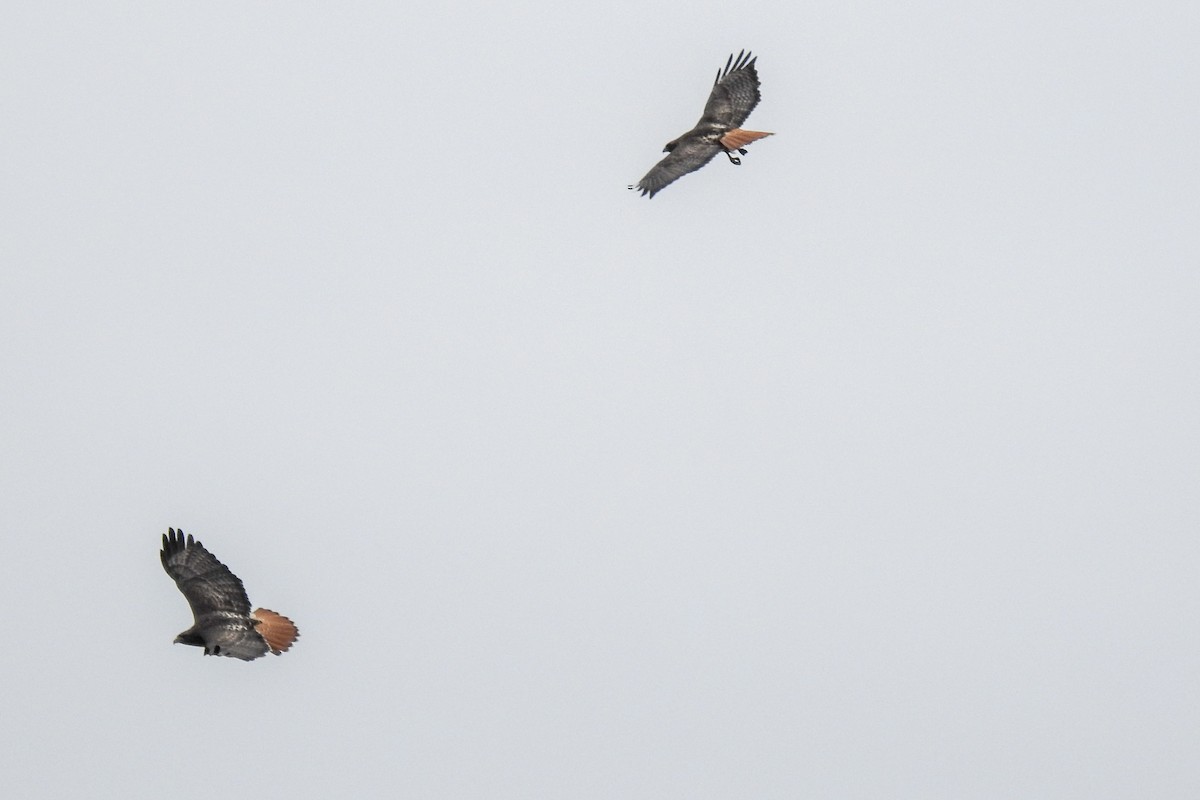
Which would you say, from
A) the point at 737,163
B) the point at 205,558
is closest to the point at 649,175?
the point at 737,163

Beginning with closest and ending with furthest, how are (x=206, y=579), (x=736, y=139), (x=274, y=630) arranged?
(x=274, y=630) → (x=206, y=579) → (x=736, y=139)

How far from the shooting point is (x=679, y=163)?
1230 inches

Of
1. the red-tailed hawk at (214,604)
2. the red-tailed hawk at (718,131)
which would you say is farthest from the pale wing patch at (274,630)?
the red-tailed hawk at (718,131)

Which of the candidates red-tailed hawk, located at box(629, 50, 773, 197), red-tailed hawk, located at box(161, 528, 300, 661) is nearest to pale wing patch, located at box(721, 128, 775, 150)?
red-tailed hawk, located at box(629, 50, 773, 197)

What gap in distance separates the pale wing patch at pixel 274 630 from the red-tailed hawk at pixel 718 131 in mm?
9401

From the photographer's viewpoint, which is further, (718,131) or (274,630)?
(718,131)

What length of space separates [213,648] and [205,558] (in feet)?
4.60

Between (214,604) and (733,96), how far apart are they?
11.9 m

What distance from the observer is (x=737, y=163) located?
3058 cm

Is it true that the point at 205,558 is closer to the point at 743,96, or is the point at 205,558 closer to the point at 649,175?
the point at 649,175

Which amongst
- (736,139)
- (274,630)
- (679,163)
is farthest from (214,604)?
(736,139)

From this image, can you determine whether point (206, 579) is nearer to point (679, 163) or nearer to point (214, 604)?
point (214, 604)

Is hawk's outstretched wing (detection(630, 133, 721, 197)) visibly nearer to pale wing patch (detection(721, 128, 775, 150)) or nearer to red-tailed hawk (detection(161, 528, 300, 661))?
pale wing patch (detection(721, 128, 775, 150))

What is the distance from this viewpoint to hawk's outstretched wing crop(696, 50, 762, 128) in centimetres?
3094
